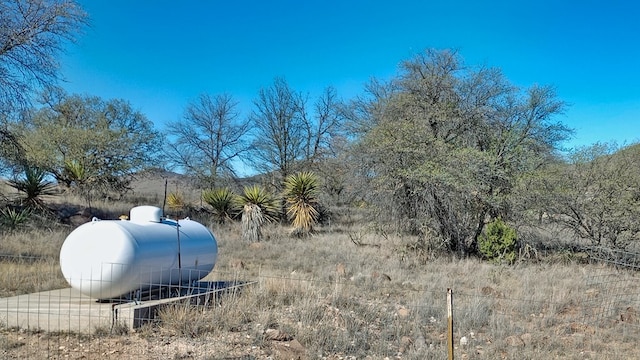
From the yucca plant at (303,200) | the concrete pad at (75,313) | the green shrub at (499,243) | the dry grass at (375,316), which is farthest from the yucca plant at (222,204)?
the concrete pad at (75,313)

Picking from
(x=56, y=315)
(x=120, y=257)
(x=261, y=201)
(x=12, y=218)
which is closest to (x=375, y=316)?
(x=120, y=257)

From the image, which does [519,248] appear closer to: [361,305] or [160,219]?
[361,305]

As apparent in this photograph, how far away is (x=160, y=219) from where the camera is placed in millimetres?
7242

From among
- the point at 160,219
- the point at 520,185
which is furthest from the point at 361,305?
the point at 520,185

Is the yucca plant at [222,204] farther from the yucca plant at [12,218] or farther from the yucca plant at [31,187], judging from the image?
the yucca plant at [12,218]

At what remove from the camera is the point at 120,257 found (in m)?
6.01

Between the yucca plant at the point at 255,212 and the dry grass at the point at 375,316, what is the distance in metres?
5.45

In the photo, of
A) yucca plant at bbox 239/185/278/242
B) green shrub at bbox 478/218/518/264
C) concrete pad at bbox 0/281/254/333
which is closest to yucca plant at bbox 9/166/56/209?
yucca plant at bbox 239/185/278/242

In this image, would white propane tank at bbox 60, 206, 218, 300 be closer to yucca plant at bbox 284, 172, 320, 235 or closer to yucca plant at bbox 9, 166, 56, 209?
yucca plant at bbox 9, 166, 56, 209

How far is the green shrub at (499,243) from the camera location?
1437 cm

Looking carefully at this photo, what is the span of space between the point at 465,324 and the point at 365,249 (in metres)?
9.20

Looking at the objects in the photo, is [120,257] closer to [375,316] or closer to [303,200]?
[375,316]

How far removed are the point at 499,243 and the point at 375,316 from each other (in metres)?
8.72

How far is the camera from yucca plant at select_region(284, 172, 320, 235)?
20961 mm
